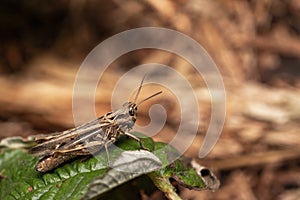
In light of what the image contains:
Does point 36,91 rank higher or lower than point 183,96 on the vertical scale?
higher

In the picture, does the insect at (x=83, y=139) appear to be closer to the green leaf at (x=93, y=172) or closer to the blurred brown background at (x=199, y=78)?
the green leaf at (x=93, y=172)

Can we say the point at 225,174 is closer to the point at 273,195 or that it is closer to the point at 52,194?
the point at 273,195

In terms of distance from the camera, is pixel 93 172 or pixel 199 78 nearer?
pixel 93 172

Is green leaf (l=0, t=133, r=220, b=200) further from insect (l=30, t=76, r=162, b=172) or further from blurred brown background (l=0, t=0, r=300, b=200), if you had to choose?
blurred brown background (l=0, t=0, r=300, b=200)

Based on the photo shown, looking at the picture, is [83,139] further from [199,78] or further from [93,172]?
Answer: [199,78]

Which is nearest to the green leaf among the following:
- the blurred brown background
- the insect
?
the insect

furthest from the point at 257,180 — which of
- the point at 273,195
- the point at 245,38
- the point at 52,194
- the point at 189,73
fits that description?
the point at 52,194

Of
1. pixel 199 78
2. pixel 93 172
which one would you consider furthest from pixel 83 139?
pixel 199 78
